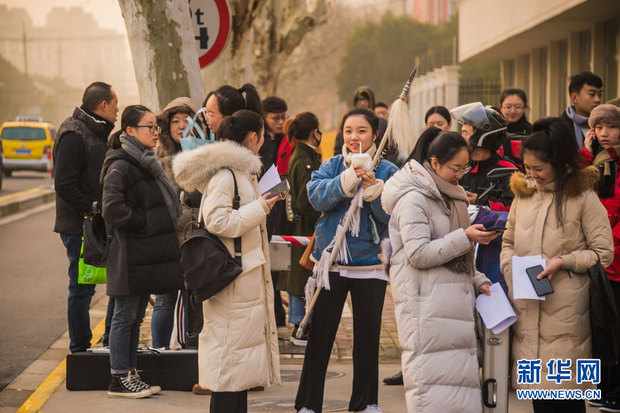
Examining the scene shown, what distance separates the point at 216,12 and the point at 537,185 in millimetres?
5131

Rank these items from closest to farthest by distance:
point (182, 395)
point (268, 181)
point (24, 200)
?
point (268, 181), point (182, 395), point (24, 200)

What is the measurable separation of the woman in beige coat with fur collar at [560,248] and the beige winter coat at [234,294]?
1.36 metres

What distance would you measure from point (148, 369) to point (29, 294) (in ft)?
16.1

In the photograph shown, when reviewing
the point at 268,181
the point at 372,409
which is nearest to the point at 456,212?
the point at 268,181

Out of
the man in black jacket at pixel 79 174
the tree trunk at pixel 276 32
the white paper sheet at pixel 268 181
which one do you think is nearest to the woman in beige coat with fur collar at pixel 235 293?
the white paper sheet at pixel 268 181

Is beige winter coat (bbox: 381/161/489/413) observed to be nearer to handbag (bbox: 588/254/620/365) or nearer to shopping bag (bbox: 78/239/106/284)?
handbag (bbox: 588/254/620/365)

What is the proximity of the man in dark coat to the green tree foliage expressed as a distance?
59.3 m

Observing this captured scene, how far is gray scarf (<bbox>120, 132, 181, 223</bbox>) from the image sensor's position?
20.6 ft

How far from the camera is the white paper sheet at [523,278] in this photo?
465 cm

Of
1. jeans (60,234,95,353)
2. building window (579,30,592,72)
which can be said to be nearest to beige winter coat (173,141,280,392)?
jeans (60,234,95,353)

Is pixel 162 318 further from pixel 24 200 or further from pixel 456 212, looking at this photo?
pixel 24 200

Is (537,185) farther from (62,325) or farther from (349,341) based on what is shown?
(62,325)

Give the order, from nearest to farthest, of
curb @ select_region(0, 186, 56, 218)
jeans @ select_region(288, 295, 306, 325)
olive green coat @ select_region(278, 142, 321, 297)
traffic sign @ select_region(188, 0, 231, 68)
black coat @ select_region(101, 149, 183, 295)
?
black coat @ select_region(101, 149, 183, 295) → olive green coat @ select_region(278, 142, 321, 297) → jeans @ select_region(288, 295, 306, 325) → traffic sign @ select_region(188, 0, 231, 68) → curb @ select_region(0, 186, 56, 218)

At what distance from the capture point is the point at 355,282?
230 inches
